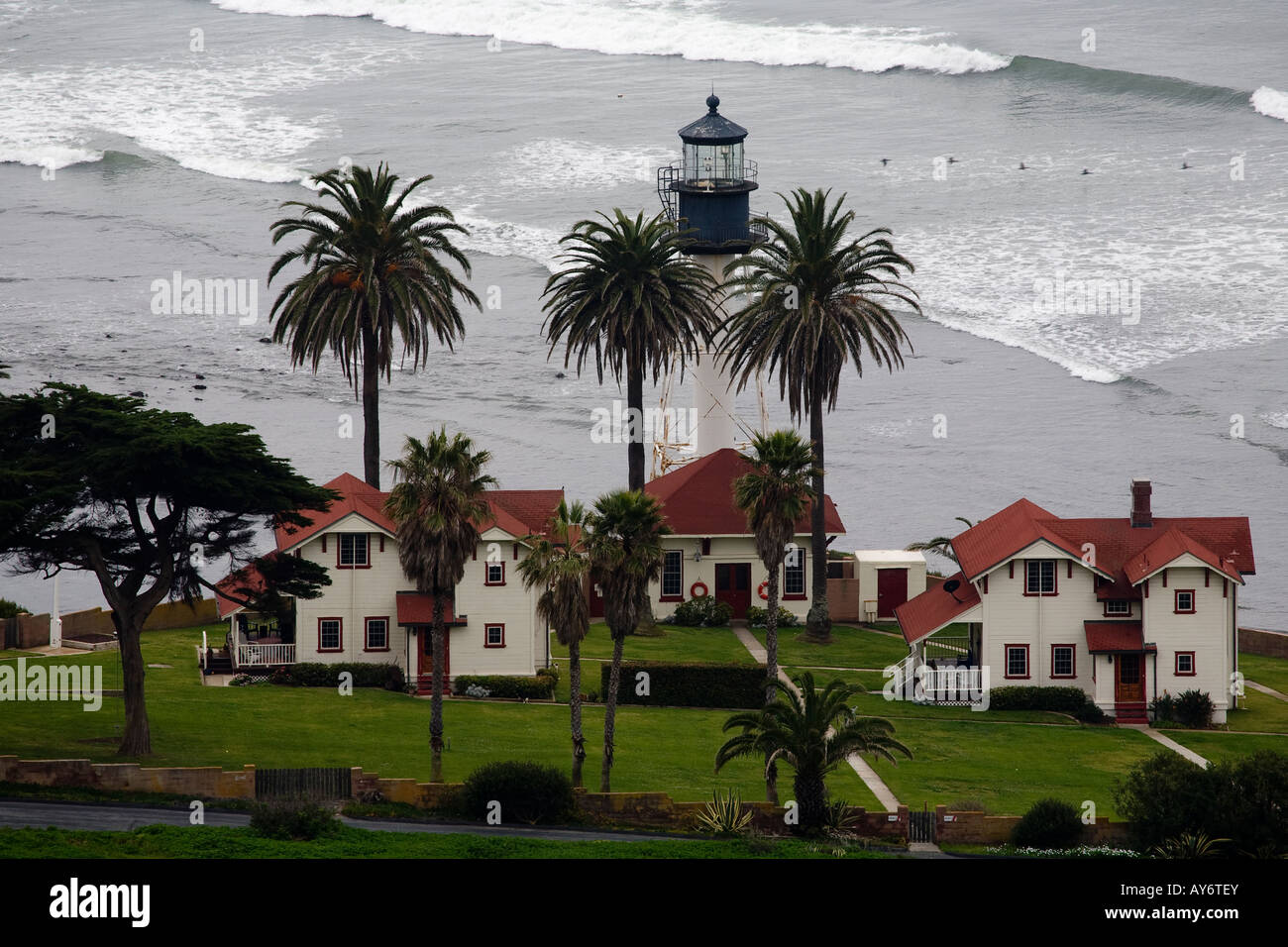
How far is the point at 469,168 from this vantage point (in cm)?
15862

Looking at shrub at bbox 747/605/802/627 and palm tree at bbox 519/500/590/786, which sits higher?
palm tree at bbox 519/500/590/786

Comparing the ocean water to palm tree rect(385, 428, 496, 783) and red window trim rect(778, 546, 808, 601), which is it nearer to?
red window trim rect(778, 546, 808, 601)

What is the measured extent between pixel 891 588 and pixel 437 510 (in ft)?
104

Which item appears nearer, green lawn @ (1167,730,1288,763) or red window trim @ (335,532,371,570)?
green lawn @ (1167,730,1288,763)

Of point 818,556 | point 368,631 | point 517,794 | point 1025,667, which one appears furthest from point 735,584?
point 517,794

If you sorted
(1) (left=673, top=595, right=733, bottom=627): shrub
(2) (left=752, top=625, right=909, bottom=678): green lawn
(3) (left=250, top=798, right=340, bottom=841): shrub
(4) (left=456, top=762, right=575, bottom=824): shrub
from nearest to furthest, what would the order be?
1. (3) (left=250, top=798, right=340, bottom=841): shrub
2. (4) (left=456, top=762, right=575, bottom=824): shrub
3. (2) (left=752, top=625, right=909, bottom=678): green lawn
4. (1) (left=673, top=595, right=733, bottom=627): shrub

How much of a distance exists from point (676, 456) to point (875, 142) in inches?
2746

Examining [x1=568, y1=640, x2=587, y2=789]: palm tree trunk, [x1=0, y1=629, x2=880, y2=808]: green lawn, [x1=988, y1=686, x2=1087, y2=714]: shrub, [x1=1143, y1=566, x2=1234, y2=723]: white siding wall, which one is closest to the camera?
[x1=568, y1=640, x2=587, y2=789]: palm tree trunk

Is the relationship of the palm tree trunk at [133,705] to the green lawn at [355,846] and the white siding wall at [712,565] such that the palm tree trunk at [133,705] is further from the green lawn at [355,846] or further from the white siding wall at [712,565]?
the white siding wall at [712,565]

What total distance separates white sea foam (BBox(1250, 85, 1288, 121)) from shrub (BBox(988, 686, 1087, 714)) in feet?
322

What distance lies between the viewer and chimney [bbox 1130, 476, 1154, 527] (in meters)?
73.9

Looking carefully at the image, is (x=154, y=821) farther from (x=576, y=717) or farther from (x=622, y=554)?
(x=622, y=554)

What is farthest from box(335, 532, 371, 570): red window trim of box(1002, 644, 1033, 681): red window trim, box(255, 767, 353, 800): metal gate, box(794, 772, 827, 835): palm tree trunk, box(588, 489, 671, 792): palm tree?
box(1002, 644, 1033, 681): red window trim
